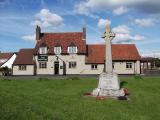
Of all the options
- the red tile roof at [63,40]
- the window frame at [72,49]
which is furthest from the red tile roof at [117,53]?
the window frame at [72,49]

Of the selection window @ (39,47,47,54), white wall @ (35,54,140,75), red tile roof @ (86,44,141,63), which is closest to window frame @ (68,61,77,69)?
white wall @ (35,54,140,75)

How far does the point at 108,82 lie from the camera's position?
83.2 ft

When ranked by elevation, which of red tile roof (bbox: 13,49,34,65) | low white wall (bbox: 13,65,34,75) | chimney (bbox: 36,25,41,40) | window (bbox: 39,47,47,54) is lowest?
low white wall (bbox: 13,65,34,75)

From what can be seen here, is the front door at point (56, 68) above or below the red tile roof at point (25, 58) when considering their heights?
below

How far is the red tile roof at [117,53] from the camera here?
70.2 m

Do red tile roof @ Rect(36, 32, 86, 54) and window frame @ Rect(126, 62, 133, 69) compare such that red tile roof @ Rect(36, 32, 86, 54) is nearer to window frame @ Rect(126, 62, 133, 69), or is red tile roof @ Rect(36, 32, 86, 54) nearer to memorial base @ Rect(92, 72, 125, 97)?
window frame @ Rect(126, 62, 133, 69)

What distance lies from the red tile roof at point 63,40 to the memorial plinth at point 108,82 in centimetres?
4416

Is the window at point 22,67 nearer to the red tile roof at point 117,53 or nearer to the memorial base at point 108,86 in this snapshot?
the red tile roof at point 117,53

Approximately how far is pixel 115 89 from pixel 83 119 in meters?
11.8

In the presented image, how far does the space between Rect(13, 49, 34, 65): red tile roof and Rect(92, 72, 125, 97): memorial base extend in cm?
4740

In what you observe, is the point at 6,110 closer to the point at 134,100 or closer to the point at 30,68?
the point at 134,100

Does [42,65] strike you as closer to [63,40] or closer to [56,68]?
[56,68]

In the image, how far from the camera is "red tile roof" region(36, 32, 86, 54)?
7188 centimetres

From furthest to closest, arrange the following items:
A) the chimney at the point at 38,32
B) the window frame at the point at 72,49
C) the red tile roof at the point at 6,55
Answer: the red tile roof at the point at 6,55 < the chimney at the point at 38,32 < the window frame at the point at 72,49
